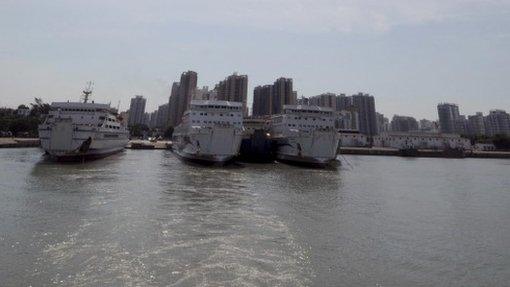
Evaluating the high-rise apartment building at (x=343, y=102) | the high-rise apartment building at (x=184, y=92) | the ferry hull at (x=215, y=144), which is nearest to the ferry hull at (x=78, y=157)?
the ferry hull at (x=215, y=144)

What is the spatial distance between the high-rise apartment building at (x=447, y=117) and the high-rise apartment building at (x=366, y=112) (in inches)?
1970

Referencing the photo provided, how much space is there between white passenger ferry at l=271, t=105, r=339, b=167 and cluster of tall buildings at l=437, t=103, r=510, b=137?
5108 inches

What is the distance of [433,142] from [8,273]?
117427mm

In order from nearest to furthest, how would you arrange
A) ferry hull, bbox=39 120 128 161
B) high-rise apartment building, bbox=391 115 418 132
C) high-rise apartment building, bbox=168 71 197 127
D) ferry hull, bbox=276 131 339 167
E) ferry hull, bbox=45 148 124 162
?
ferry hull, bbox=39 120 128 161 → ferry hull, bbox=45 148 124 162 → ferry hull, bbox=276 131 339 167 → high-rise apartment building, bbox=168 71 197 127 → high-rise apartment building, bbox=391 115 418 132

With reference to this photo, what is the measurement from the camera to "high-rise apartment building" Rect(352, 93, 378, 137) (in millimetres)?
133438

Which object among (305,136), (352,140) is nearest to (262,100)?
(352,140)

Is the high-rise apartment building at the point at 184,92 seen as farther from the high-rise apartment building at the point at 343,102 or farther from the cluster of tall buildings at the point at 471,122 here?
the cluster of tall buildings at the point at 471,122

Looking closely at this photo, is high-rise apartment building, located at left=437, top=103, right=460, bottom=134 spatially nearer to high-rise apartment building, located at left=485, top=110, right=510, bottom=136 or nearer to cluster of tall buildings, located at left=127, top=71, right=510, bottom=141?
cluster of tall buildings, located at left=127, top=71, right=510, bottom=141

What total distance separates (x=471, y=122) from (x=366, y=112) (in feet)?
201

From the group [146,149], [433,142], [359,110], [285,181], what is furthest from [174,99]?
[285,181]

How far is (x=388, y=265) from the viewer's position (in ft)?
30.1

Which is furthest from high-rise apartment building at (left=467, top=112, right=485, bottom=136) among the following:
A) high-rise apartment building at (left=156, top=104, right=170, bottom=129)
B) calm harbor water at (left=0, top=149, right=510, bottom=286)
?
calm harbor water at (left=0, top=149, right=510, bottom=286)

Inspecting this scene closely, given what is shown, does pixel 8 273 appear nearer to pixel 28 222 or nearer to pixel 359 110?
pixel 28 222

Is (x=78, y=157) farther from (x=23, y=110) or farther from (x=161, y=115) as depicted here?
(x=161, y=115)
